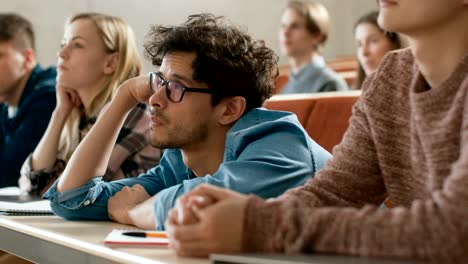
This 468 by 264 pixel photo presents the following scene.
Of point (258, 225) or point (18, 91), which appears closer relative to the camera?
point (258, 225)

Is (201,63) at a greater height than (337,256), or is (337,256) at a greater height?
(201,63)

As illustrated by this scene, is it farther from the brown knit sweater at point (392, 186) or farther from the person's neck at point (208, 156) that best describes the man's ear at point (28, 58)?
the brown knit sweater at point (392, 186)

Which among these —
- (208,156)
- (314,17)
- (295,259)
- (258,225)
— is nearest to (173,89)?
(208,156)

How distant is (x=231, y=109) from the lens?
2115 millimetres

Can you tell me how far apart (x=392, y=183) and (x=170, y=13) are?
542 centimetres

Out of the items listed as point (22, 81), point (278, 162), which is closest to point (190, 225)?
point (278, 162)

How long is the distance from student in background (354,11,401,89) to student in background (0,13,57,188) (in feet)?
5.83

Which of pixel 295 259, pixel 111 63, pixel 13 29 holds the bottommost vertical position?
pixel 295 259

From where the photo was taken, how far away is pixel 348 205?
5.06ft

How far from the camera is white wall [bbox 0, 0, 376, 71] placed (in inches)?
244

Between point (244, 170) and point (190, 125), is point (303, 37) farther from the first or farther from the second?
point (244, 170)

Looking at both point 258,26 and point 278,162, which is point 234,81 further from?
point 258,26

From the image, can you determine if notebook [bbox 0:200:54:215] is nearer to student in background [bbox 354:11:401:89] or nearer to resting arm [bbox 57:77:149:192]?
resting arm [bbox 57:77:149:192]

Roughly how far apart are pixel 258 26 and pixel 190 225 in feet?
20.7
